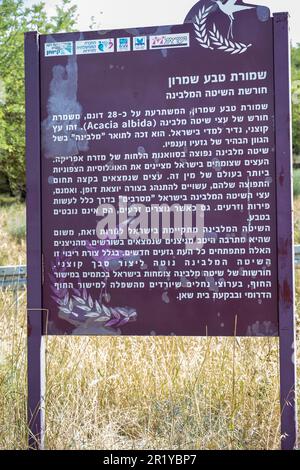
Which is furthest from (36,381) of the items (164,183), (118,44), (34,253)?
(118,44)

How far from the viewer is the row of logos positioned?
3881 millimetres

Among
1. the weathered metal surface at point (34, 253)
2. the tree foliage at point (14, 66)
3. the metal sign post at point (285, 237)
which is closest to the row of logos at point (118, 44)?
the weathered metal surface at point (34, 253)

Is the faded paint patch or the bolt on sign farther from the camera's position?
the faded paint patch

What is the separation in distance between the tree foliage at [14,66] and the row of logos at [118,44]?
12906 mm

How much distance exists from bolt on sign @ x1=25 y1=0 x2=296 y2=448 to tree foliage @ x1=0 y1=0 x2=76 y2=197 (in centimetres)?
1300

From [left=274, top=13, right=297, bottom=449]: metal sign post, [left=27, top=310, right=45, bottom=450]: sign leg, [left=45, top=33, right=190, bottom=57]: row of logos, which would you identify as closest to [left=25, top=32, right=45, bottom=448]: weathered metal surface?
[left=27, top=310, right=45, bottom=450]: sign leg

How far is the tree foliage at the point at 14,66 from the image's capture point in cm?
1759

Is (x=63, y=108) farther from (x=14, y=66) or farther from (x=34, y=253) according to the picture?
(x=14, y=66)

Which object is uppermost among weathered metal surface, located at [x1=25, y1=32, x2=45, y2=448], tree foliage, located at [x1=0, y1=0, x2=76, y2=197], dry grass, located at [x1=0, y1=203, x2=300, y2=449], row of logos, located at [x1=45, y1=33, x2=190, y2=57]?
tree foliage, located at [x1=0, y1=0, x2=76, y2=197]

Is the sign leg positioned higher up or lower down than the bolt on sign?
lower down

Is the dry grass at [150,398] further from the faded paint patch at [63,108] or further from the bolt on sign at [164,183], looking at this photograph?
the faded paint patch at [63,108]

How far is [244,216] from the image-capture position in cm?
378

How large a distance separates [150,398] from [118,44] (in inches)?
89.7

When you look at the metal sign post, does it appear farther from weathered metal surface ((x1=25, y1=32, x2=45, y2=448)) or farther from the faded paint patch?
weathered metal surface ((x1=25, y1=32, x2=45, y2=448))
